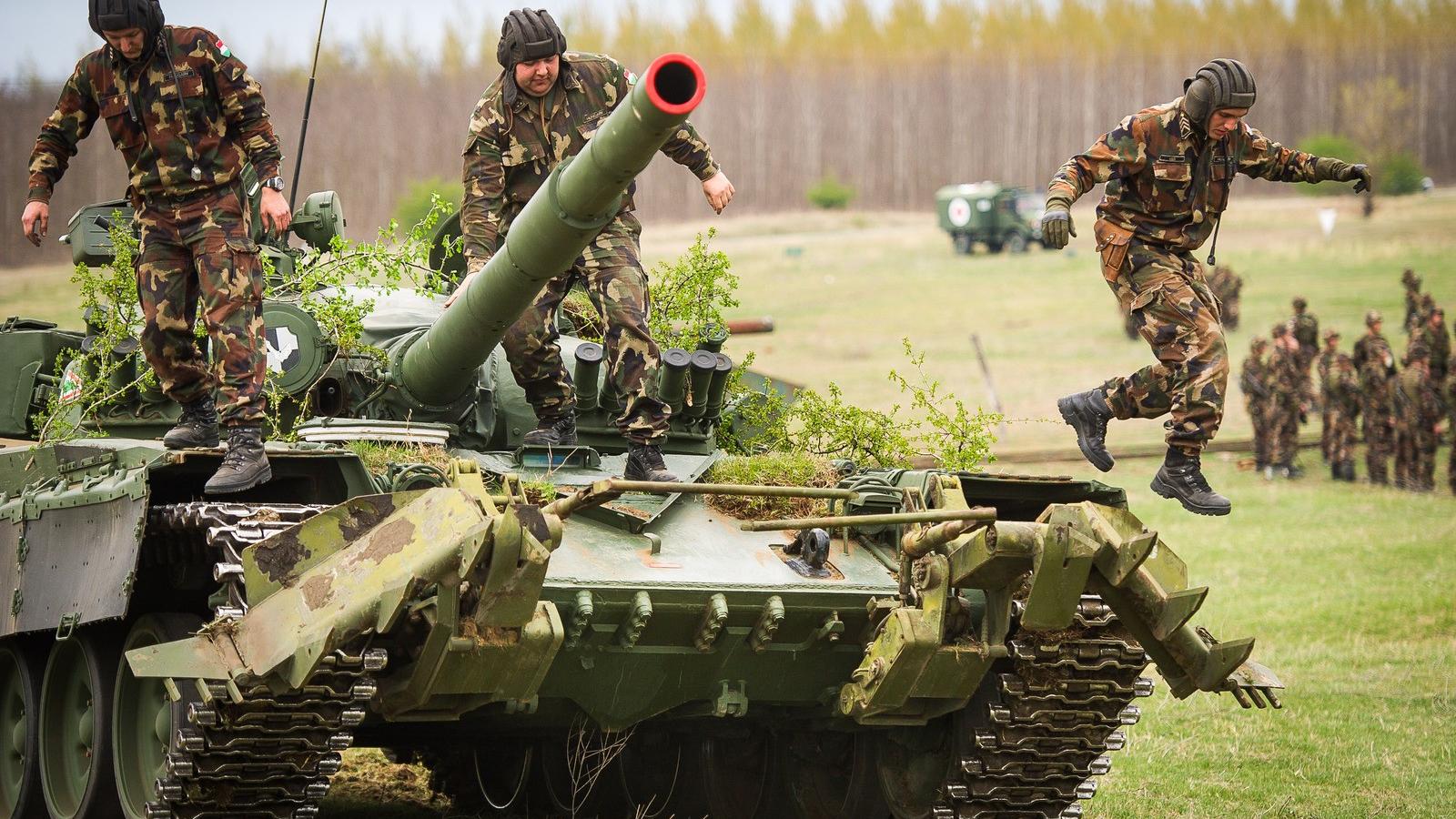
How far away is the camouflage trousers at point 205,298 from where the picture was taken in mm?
8531

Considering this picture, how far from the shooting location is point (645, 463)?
898 cm

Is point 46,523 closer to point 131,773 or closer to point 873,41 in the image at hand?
point 131,773

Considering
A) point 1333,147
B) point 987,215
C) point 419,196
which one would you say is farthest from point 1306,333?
point 987,215

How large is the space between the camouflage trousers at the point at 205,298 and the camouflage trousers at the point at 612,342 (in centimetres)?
→ 124

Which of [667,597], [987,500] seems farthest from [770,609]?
[987,500]

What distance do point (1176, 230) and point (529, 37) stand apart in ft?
10.2

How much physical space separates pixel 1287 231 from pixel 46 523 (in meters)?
37.5

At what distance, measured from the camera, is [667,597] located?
7.92 meters

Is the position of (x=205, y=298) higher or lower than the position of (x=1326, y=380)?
higher

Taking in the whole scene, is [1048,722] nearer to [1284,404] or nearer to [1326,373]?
[1284,404]

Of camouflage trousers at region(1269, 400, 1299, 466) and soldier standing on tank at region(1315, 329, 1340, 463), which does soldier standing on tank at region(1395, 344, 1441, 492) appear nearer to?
soldier standing on tank at region(1315, 329, 1340, 463)

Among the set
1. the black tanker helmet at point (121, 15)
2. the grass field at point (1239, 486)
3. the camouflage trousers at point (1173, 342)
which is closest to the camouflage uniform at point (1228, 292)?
the grass field at point (1239, 486)

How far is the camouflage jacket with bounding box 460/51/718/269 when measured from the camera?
31.0ft

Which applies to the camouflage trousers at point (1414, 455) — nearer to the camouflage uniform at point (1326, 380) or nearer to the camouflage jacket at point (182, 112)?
the camouflage uniform at point (1326, 380)
